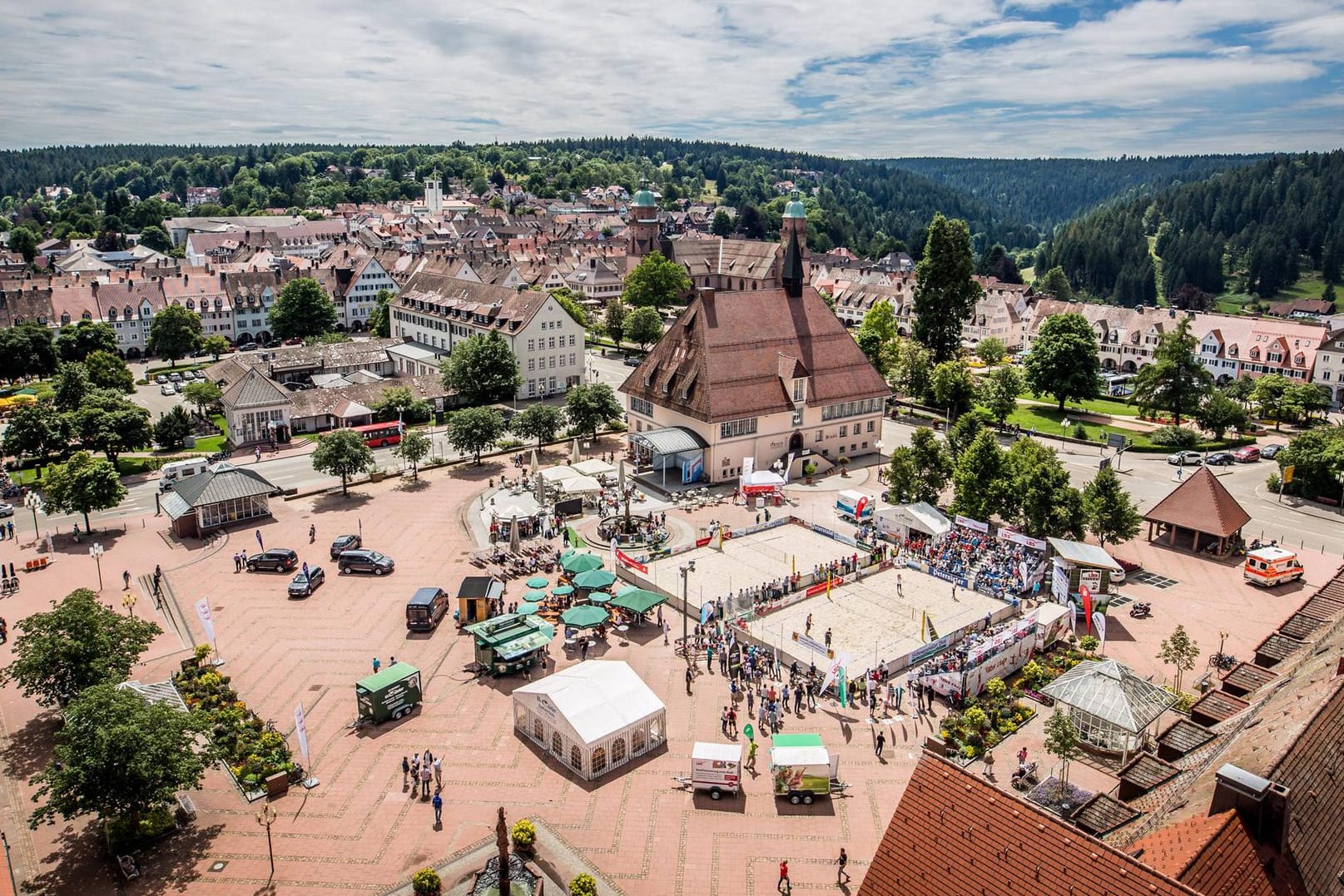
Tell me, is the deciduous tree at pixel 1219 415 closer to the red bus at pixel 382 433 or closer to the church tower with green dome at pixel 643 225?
the red bus at pixel 382 433

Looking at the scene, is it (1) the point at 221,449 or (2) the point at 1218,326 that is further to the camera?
(2) the point at 1218,326

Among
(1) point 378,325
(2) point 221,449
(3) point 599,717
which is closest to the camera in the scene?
(3) point 599,717

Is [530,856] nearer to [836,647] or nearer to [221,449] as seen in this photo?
[836,647]

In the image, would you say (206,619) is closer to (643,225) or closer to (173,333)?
(173,333)

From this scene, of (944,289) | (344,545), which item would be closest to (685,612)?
(344,545)

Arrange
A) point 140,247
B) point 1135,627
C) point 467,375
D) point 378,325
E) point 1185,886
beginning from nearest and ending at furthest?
point 1185,886 → point 1135,627 → point 467,375 → point 378,325 → point 140,247

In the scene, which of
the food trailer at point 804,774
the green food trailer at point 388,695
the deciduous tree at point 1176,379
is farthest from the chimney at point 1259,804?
the deciduous tree at point 1176,379

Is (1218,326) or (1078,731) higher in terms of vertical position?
(1218,326)

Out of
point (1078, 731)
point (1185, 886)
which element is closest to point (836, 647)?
point (1078, 731)
